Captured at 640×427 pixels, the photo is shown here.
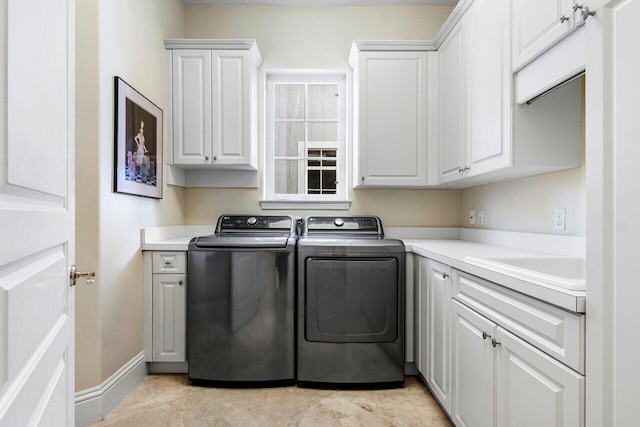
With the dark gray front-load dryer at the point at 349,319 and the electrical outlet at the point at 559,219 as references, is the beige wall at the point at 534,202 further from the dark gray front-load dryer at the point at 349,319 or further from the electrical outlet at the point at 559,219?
the dark gray front-load dryer at the point at 349,319

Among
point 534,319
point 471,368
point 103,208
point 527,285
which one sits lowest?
point 471,368

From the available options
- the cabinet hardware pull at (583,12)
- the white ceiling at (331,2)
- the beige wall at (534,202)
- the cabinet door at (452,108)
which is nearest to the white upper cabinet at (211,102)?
the white ceiling at (331,2)

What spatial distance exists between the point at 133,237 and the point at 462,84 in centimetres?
220

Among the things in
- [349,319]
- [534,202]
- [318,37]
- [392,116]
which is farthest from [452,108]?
[349,319]

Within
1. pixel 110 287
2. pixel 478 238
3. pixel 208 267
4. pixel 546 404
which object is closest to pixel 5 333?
pixel 546 404

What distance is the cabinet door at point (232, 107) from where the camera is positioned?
270 centimetres

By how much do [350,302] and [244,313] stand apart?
0.65m

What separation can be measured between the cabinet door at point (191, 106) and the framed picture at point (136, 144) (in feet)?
0.49

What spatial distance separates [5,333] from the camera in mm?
558

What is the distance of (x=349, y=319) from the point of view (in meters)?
2.26

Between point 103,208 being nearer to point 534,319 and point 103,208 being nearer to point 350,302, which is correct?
point 350,302

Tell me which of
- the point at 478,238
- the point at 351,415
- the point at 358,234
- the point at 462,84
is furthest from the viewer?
the point at 358,234

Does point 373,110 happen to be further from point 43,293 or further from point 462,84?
point 43,293

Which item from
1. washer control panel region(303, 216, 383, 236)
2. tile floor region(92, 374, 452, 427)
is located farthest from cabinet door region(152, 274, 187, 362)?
washer control panel region(303, 216, 383, 236)
